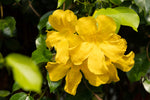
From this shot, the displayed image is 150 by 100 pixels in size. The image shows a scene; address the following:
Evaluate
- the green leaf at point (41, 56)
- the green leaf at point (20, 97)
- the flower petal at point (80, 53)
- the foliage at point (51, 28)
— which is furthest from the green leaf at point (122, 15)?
the green leaf at point (20, 97)

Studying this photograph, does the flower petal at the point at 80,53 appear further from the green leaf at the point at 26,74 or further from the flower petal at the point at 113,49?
the green leaf at the point at 26,74

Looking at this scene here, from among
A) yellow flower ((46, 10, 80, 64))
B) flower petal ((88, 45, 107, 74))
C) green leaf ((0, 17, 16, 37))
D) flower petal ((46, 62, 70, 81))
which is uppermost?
yellow flower ((46, 10, 80, 64))

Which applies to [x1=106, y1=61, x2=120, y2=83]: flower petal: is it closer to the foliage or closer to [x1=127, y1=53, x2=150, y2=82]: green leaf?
the foliage

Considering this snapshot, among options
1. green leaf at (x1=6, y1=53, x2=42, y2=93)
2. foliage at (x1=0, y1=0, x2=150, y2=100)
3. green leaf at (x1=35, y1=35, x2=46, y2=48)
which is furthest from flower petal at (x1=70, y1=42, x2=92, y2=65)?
green leaf at (x1=6, y1=53, x2=42, y2=93)

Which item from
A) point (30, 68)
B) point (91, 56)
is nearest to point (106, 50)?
point (91, 56)

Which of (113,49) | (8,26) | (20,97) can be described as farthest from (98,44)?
(8,26)

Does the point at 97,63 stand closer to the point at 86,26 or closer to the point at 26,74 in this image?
the point at 86,26
